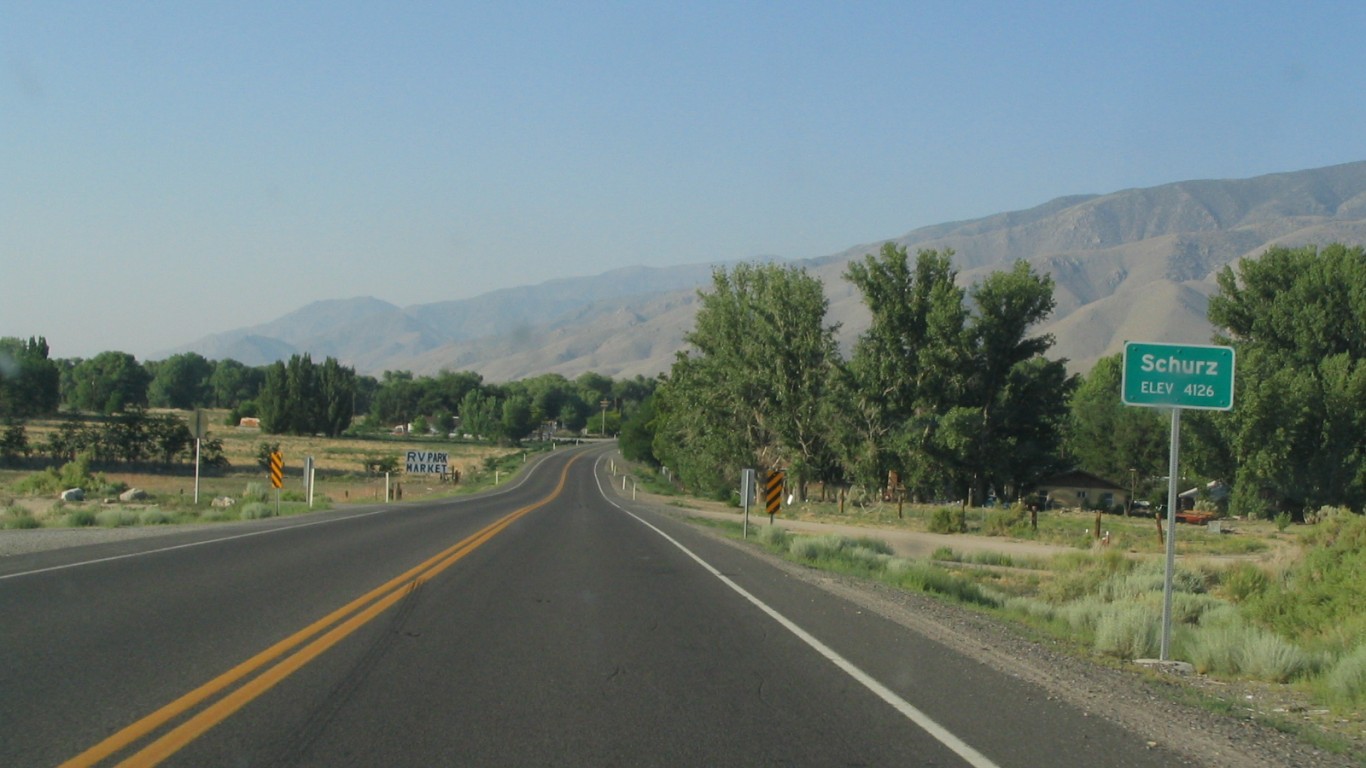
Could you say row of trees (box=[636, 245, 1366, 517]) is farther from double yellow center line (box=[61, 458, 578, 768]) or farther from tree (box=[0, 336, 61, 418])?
tree (box=[0, 336, 61, 418])

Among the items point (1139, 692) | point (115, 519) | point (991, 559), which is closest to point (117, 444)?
point (115, 519)

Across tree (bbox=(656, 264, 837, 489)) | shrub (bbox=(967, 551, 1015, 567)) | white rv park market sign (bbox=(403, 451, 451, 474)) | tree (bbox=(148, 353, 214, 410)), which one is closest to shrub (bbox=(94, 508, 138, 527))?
shrub (bbox=(967, 551, 1015, 567))

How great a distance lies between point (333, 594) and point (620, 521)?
22.6 meters

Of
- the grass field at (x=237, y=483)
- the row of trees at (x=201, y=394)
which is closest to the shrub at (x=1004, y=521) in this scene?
the grass field at (x=237, y=483)

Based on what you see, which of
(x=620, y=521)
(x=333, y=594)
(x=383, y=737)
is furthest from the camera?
(x=620, y=521)

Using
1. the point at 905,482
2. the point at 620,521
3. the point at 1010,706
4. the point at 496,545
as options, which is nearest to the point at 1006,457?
the point at 905,482

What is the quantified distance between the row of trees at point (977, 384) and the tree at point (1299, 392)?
85mm

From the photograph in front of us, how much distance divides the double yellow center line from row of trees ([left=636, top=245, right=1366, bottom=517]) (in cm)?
4600

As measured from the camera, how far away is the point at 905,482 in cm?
5862

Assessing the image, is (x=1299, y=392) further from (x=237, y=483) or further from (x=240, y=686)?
(x=237, y=483)

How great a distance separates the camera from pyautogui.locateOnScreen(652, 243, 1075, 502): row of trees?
5806 centimetres

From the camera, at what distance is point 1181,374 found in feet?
35.3

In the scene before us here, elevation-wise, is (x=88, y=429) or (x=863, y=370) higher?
(x=863, y=370)

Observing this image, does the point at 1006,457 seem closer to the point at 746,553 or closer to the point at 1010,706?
the point at 746,553
